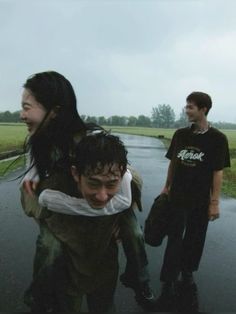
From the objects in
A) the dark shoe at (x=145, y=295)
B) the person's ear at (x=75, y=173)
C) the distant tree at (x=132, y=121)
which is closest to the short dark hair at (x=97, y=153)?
the person's ear at (x=75, y=173)

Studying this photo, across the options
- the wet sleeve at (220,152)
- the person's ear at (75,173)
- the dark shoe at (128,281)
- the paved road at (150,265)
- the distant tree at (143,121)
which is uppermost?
the person's ear at (75,173)

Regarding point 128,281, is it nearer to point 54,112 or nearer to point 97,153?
point 97,153

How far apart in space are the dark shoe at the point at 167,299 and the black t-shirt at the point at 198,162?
0.82 m

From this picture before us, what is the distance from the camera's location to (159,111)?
176750 millimetres

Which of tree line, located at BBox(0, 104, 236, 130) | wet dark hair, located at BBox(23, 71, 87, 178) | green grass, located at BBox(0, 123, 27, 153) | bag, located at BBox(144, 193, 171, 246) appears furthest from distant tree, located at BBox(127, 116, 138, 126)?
wet dark hair, located at BBox(23, 71, 87, 178)

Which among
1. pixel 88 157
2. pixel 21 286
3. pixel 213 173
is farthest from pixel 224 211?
pixel 88 157

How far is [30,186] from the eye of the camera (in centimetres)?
224

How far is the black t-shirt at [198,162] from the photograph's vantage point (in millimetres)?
3875

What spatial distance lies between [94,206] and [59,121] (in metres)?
0.47

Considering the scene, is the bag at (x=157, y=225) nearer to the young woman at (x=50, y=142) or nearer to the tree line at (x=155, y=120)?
the young woman at (x=50, y=142)

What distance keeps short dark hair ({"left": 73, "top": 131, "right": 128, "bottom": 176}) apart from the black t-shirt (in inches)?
81.7

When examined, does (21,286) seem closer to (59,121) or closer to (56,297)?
(56,297)

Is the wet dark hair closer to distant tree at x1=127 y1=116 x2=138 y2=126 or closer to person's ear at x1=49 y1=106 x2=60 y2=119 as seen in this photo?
person's ear at x1=49 y1=106 x2=60 y2=119

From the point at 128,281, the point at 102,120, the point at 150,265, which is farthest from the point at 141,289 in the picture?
the point at 102,120
